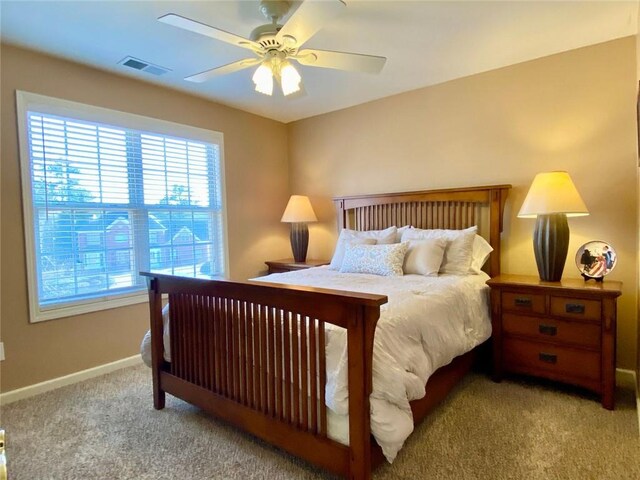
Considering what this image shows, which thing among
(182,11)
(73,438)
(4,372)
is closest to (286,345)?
(73,438)

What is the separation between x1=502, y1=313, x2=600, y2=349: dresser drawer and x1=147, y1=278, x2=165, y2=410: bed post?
2.35 metres

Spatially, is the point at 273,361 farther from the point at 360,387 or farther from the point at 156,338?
the point at 156,338

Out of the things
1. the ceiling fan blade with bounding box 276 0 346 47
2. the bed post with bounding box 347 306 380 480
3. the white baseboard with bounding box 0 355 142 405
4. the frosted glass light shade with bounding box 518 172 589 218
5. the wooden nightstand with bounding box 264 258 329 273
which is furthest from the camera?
the wooden nightstand with bounding box 264 258 329 273

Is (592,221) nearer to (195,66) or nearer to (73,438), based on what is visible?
(195,66)

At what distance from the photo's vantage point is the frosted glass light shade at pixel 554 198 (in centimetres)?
242

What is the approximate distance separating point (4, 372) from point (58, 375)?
33 cm

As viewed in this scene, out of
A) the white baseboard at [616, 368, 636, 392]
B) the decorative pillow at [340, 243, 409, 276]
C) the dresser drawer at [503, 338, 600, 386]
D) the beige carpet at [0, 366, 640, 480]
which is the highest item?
the decorative pillow at [340, 243, 409, 276]

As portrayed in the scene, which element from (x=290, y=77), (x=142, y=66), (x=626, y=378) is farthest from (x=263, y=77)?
(x=626, y=378)

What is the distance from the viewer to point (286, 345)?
170 centimetres

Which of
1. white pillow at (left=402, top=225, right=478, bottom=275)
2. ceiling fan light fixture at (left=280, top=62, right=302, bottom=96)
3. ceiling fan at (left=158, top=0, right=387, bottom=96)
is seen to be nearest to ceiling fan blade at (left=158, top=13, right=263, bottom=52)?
ceiling fan at (left=158, top=0, right=387, bottom=96)

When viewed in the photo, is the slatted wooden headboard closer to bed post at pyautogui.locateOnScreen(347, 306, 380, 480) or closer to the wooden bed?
the wooden bed

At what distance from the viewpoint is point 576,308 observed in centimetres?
234

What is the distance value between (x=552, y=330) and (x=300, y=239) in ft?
8.11

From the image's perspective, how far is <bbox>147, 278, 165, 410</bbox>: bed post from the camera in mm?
2328
